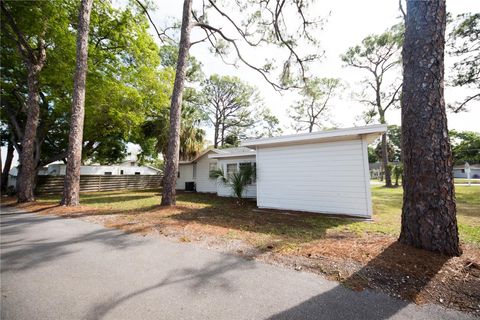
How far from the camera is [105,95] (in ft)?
36.5

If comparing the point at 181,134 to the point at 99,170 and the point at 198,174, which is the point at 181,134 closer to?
the point at 198,174

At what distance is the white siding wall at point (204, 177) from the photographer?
1644 cm

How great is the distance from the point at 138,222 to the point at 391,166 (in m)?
22.8

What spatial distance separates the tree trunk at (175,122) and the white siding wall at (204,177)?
25.2ft

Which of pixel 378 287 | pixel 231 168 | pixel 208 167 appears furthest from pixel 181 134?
pixel 378 287

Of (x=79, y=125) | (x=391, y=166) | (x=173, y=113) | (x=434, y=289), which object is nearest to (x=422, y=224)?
(x=434, y=289)

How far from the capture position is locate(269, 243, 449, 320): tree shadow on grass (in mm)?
1994

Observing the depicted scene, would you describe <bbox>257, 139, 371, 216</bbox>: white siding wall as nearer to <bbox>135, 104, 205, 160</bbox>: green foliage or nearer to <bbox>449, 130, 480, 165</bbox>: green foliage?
<bbox>135, 104, 205, 160</bbox>: green foliage

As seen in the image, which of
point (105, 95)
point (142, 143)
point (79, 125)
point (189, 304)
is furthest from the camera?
point (142, 143)

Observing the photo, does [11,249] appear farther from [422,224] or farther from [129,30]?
[129,30]

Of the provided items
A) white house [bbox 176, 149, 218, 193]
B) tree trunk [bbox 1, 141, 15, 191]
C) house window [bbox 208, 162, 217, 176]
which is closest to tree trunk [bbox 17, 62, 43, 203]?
tree trunk [bbox 1, 141, 15, 191]

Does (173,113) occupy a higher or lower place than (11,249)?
higher

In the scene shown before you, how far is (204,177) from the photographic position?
17.0 m

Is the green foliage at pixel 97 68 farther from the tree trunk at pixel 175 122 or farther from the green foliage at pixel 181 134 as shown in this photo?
the tree trunk at pixel 175 122
